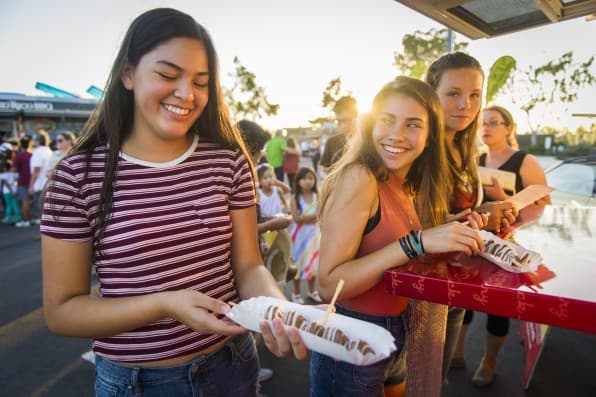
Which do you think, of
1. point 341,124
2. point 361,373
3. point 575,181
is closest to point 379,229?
point 361,373

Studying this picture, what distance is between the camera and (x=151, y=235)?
1.09m

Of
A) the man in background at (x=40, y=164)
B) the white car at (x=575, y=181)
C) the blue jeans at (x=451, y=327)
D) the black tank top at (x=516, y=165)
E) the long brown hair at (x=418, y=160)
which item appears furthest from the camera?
the man in background at (x=40, y=164)

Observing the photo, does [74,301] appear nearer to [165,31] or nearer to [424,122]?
[165,31]

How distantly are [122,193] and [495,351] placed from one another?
9.47ft

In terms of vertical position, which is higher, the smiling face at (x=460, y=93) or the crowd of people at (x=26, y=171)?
the smiling face at (x=460, y=93)

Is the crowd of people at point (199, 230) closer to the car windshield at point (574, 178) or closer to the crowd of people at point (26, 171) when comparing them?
the car windshield at point (574, 178)

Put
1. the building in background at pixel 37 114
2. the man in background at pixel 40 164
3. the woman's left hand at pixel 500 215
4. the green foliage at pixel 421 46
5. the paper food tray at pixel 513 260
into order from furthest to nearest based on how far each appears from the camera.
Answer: the building in background at pixel 37 114, the green foliage at pixel 421 46, the man in background at pixel 40 164, the woman's left hand at pixel 500 215, the paper food tray at pixel 513 260

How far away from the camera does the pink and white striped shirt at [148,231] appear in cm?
104

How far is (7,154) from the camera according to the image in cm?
873

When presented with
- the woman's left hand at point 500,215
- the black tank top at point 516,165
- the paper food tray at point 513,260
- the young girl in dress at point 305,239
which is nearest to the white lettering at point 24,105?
the young girl in dress at point 305,239

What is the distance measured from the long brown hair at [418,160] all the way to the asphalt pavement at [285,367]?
1768 mm

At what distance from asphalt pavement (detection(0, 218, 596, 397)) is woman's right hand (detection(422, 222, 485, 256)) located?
194 centimetres

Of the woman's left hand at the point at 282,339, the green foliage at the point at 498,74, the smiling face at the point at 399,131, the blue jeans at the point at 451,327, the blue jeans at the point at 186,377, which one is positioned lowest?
the blue jeans at the point at 451,327

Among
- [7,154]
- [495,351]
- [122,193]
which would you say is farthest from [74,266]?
[7,154]
